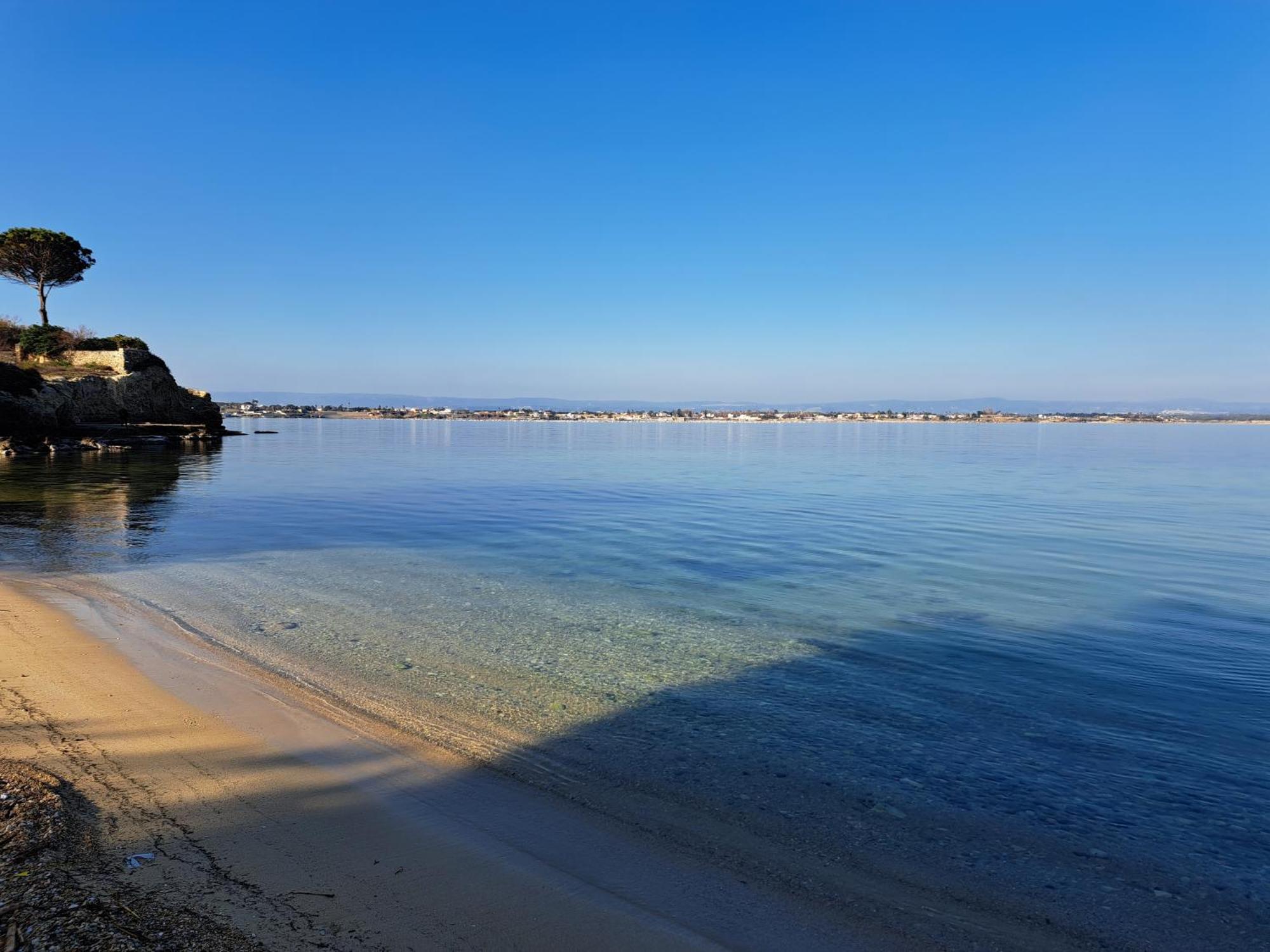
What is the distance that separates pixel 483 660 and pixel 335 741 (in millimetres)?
2700

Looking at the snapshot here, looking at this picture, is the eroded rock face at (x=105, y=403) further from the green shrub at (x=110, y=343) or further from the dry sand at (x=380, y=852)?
the dry sand at (x=380, y=852)

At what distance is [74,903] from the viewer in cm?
351

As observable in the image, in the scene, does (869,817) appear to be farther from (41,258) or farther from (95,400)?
(41,258)

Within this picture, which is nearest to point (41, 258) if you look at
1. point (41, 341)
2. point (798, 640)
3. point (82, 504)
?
point (41, 341)

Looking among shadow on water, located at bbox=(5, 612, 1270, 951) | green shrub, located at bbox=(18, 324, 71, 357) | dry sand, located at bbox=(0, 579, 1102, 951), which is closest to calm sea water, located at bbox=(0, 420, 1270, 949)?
shadow on water, located at bbox=(5, 612, 1270, 951)

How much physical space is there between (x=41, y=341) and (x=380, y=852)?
257 feet

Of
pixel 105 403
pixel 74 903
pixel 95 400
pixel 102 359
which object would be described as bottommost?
pixel 74 903

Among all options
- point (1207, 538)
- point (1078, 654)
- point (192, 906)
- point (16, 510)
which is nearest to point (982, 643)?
point (1078, 654)

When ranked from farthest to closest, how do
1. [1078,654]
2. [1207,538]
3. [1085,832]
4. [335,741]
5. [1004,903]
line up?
[1207,538] < [1078,654] < [335,741] < [1085,832] < [1004,903]

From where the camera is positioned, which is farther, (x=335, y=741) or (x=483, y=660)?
Answer: (x=483, y=660)

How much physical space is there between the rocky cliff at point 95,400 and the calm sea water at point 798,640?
28632mm

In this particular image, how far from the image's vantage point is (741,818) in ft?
17.5

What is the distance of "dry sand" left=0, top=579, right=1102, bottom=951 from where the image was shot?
3.86 m

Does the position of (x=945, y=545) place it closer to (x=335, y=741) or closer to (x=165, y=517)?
(x=335, y=741)
